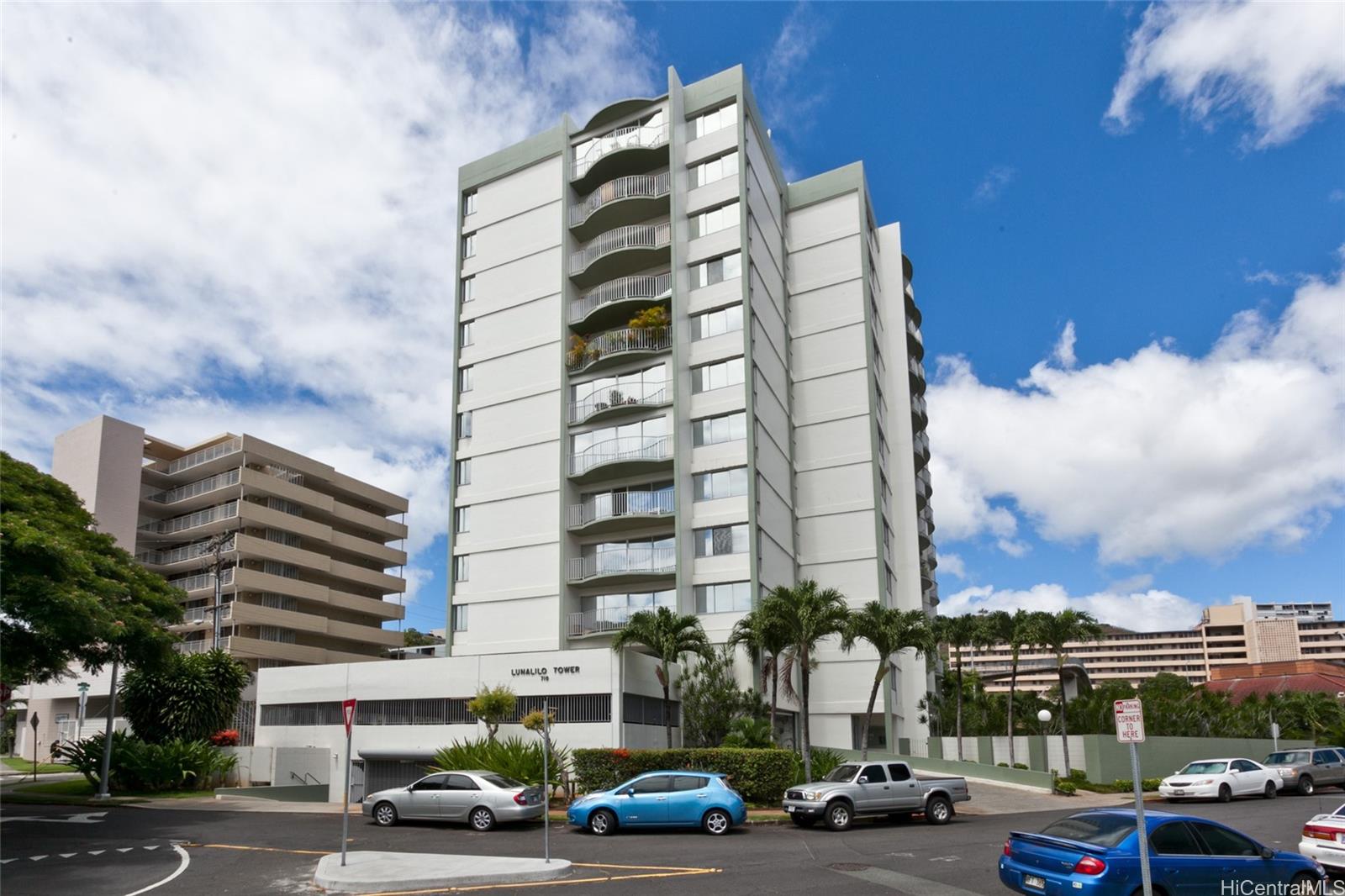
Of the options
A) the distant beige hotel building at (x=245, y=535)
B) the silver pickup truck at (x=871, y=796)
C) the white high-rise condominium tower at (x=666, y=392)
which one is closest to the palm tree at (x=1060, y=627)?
the white high-rise condominium tower at (x=666, y=392)

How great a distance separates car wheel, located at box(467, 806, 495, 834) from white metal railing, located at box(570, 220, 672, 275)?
99.0 feet

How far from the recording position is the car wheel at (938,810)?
87.1ft

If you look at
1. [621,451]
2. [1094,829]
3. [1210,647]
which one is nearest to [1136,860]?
[1094,829]

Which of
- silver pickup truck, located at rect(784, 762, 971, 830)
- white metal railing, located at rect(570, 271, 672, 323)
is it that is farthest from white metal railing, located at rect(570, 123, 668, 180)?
silver pickup truck, located at rect(784, 762, 971, 830)

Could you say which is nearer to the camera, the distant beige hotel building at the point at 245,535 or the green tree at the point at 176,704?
the green tree at the point at 176,704

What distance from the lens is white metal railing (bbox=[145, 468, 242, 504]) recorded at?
74.6m

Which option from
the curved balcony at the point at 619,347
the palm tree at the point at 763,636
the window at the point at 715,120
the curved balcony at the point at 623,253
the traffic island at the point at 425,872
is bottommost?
the traffic island at the point at 425,872

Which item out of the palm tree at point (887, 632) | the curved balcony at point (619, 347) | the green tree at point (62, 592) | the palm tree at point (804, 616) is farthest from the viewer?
the curved balcony at point (619, 347)

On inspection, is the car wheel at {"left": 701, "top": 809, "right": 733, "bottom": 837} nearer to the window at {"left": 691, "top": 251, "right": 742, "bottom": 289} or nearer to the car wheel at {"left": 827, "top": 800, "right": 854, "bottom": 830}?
the car wheel at {"left": 827, "top": 800, "right": 854, "bottom": 830}

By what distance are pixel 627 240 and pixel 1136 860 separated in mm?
41289

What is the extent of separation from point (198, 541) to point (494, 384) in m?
36.9

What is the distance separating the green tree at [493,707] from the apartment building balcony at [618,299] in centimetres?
2047

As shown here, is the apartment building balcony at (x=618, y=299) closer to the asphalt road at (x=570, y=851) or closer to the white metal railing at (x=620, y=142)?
the white metal railing at (x=620, y=142)

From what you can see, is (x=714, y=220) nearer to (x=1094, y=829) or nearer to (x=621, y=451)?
(x=621, y=451)
